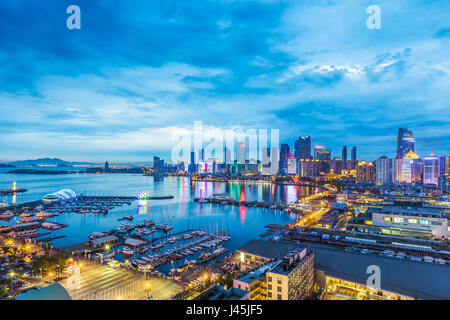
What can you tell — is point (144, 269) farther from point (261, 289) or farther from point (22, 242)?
point (22, 242)

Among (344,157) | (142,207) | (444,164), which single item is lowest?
(142,207)

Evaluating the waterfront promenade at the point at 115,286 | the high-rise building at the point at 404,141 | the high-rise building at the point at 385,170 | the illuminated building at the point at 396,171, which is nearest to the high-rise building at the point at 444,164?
the high-rise building at the point at 404,141

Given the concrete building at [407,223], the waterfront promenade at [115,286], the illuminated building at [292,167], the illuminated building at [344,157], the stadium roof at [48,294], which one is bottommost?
the waterfront promenade at [115,286]

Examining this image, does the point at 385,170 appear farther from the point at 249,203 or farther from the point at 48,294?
the point at 48,294

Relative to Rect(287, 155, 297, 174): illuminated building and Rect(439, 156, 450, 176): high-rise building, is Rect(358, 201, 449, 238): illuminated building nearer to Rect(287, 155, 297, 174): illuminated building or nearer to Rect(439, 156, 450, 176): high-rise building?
Rect(439, 156, 450, 176): high-rise building

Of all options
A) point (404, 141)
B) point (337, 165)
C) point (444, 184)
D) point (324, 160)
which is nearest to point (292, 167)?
point (324, 160)

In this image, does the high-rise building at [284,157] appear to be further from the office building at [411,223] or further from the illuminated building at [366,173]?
the office building at [411,223]
